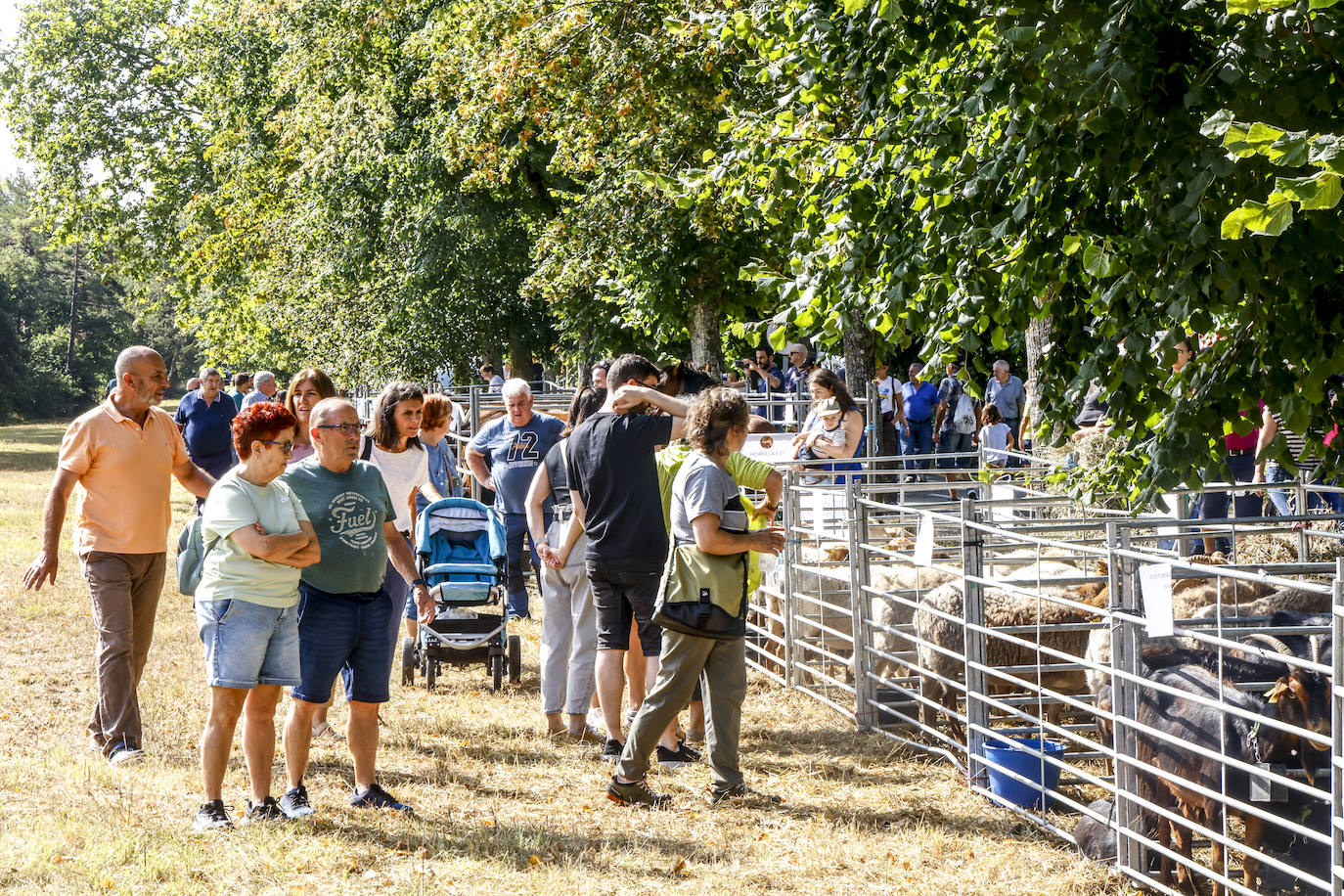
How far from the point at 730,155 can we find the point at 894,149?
1.18 metres

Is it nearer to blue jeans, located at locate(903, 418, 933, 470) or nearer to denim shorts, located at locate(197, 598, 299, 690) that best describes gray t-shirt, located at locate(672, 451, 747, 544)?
denim shorts, located at locate(197, 598, 299, 690)

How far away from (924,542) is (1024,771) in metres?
1.28

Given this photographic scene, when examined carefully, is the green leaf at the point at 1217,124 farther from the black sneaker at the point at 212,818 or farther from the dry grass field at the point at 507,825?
the black sneaker at the point at 212,818

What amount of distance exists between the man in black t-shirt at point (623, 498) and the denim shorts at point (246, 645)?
1.75m

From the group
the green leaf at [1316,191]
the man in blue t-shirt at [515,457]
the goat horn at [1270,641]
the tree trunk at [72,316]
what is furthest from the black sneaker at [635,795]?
the tree trunk at [72,316]

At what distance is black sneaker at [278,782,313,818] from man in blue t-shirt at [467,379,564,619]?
10.5ft

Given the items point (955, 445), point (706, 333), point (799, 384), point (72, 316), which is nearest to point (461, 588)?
point (799, 384)

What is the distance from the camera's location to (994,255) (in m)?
6.49

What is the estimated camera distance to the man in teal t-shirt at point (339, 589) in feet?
19.2

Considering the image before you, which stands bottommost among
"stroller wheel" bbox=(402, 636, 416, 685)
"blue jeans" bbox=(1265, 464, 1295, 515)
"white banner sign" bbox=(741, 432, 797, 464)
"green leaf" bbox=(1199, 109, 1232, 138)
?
"stroller wheel" bbox=(402, 636, 416, 685)

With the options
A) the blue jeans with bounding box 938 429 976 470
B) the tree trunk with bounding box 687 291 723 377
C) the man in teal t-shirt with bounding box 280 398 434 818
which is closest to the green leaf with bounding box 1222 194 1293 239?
the man in teal t-shirt with bounding box 280 398 434 818

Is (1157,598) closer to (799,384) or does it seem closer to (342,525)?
(342,525)

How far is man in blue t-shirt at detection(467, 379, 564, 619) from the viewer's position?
9.22 metres

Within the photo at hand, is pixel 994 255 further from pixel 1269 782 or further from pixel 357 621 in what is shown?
pixel 357 621
